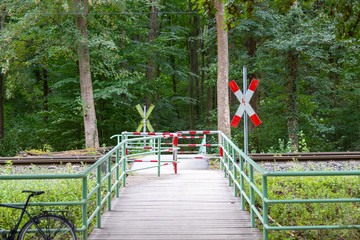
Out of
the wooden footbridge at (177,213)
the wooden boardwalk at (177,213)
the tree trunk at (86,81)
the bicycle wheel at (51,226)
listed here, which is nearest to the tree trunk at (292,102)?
the tree trunk at (86,81)

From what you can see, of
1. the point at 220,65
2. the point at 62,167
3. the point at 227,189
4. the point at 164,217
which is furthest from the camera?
the point at 220,65

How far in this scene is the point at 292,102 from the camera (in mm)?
22484

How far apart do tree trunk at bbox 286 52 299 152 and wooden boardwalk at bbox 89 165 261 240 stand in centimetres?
1271

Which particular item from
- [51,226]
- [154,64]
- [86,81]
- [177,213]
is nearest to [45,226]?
[51,226]

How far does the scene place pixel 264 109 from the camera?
25.0 metres

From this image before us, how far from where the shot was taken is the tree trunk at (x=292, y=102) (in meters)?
22.3

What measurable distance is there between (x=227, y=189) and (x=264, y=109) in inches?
638

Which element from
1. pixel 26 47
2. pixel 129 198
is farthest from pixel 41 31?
pixel 129 198

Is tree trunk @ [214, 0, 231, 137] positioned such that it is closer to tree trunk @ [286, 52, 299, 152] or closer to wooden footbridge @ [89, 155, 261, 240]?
tree trunk @ [286, 52, 299, 152]

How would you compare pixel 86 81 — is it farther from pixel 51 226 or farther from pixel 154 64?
pixel 51 226

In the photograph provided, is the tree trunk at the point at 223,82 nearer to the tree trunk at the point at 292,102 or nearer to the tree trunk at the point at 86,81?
the tree trunk at the point at 292,102

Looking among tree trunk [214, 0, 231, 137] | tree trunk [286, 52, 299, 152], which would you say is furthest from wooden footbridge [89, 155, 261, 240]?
tree trunk [286, 52, 299, 152]

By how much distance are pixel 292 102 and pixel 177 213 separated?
16.3 meters

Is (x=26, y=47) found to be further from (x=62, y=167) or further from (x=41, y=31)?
(x=62, y=167)
